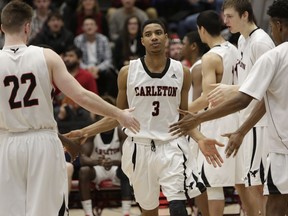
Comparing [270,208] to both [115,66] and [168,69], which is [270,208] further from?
[115,66]

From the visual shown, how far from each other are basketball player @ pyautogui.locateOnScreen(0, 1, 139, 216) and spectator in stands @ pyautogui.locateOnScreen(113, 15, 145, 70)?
7286 mm

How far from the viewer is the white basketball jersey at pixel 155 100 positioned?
830cm

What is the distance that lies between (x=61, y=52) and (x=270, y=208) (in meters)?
7.84

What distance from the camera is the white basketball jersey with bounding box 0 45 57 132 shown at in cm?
680

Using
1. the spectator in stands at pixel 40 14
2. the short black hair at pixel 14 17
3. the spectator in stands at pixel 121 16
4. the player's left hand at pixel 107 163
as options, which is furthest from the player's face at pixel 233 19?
the spectator in stands at pixel 40 14

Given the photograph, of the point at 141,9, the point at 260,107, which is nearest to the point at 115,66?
the point at 141,9

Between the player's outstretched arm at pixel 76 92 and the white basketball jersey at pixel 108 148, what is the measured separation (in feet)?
15.0

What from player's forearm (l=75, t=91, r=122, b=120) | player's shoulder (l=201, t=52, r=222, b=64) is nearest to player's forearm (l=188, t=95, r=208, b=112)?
player's shoulder (l=201, t=52, r=222, b=64)

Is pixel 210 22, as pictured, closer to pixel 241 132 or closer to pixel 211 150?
pixel 211 150

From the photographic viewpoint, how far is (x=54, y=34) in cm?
1432

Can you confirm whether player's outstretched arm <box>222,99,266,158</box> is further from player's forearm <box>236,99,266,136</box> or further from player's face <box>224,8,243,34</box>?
player's face <box>224,8,243,34</box>

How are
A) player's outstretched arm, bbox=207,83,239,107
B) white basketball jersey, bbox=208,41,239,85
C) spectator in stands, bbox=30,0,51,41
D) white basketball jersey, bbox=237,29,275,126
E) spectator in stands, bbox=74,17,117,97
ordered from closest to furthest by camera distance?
1. player's outstretched arm, bbox=207,83,239,107
2. white basketball jersey, bbox=237,29,275,126
3. white basketball jersey, bbox=208,41,239,85
4. spectator in stands, bbox=74,17,117,97
5. spectator in stands, bbox=30,0,51,41

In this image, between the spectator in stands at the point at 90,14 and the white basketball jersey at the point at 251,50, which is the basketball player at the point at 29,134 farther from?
the spectator in stands at the point at 90,14

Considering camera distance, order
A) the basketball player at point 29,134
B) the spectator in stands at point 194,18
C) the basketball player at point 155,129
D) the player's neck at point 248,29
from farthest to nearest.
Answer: the spectator in stands at point 194,18 → the player's neck at point 248,29 → the basketball player at point 155,129 → the basketball player at point 29,134
